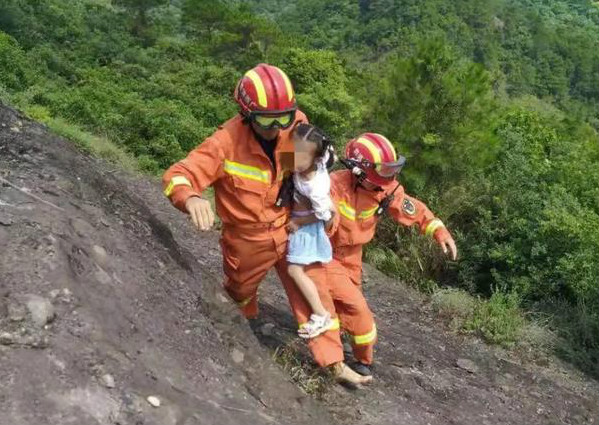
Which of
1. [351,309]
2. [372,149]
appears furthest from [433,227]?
[351,309]

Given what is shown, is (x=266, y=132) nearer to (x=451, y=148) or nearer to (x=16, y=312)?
(x=16, y=312)

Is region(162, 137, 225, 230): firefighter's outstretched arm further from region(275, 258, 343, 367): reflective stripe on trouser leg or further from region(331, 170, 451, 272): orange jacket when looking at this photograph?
region(331, 170, 451, 272): orange jacket

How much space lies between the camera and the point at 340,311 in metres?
3.78

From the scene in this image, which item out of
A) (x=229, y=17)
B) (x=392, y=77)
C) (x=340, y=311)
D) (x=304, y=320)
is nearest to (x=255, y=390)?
(x=304, y=320)

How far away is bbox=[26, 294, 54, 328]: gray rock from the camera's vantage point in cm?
237

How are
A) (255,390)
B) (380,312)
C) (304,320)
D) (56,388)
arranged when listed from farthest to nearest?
1. (380,312)
2. (304,320)
3. (255,390)
4. (56,388)

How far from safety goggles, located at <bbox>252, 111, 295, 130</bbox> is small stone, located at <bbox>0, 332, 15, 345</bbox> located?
4.91 feet

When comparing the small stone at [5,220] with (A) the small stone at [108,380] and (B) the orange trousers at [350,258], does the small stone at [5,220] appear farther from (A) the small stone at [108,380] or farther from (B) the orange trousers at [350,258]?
(B) the orange trousers at [350,258]

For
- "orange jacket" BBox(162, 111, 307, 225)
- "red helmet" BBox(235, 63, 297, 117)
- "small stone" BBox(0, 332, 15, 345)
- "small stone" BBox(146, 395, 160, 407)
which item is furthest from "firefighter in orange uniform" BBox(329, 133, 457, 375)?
"small stone" BBox(0, 332, 15, 345)

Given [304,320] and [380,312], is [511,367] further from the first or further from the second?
[304,320]

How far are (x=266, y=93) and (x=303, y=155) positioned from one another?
1.23 feet

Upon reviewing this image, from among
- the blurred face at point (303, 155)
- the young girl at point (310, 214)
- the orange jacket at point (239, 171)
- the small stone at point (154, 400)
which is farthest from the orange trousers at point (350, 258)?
the small stone at point (154, 400)

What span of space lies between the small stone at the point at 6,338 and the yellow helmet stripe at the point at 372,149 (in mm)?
2213

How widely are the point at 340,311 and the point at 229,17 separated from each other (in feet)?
92.4
